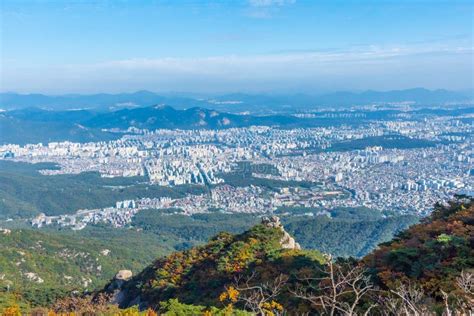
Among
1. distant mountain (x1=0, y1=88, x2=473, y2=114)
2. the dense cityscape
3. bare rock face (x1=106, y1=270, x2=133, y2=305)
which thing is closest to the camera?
bare rock face (x1=106, y1=270, x2=133, y2=305)

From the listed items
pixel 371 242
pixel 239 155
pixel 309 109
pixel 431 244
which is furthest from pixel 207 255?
pixel 309 109

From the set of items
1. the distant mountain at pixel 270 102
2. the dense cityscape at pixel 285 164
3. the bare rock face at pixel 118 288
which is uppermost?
the distant mountain at pixel 270 102

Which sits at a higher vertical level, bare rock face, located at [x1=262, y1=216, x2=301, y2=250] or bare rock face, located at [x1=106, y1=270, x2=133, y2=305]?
bare rock face, located at [x1=262, y1=216, x2=301, y2=250]

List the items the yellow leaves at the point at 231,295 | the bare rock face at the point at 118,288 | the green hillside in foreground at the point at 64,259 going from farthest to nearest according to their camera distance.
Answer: the green hillside in foreground at the point at 64,259
the bare rock face at the point at 118,288
the yellow leaves at the point at 231,295

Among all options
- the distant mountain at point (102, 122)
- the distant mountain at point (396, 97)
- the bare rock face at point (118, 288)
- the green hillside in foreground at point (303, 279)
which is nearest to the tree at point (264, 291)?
the green hillside in foreground at point (303, 279)

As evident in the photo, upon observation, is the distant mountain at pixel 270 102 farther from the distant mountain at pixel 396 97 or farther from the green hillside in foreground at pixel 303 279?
the green hillside in foreground at pixel 303 279

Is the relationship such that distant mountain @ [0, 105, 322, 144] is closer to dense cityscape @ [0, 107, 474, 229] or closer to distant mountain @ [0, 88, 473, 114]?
dense cityscape @ [0, 107, 474, 229]

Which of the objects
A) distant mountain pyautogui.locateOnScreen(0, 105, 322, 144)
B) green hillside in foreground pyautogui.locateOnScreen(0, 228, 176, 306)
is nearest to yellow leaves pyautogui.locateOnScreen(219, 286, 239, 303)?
green hillside in foreground pyautogui.locateOnScreen(0, 228, 176, 306)

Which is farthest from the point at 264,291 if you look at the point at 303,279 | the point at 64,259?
the point at 64,259

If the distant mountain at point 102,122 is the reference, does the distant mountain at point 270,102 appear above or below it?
above

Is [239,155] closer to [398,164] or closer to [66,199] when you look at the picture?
[398,164]

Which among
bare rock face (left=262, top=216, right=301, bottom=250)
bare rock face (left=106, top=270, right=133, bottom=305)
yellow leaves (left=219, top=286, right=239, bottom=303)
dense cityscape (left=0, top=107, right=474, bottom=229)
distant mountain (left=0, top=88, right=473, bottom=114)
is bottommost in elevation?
dense cityscape (left=0, top=107, right=474, bottom=229)
